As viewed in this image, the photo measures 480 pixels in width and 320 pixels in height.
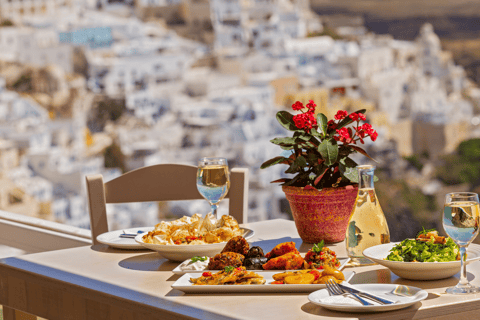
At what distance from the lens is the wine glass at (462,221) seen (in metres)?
0.66

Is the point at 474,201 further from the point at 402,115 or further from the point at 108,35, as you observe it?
the point at 108,35

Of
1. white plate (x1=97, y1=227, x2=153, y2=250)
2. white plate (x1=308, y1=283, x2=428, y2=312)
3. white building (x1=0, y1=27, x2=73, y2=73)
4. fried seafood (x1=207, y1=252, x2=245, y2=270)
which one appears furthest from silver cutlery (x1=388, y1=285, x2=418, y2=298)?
white building (x1=0, y1=27, x2=73, y2=73)

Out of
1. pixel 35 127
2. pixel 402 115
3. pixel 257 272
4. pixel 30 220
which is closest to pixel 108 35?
pixel 35 127

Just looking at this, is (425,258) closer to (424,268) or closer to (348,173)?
(424,268)

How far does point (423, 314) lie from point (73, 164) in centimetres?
1916

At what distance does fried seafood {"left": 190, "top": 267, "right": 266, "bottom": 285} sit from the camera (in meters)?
0.73

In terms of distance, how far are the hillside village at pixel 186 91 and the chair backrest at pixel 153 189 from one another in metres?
14.5

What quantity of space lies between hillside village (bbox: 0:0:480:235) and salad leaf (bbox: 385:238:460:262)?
15.1 m

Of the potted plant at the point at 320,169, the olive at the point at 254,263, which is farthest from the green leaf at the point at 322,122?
the olive at the point at 254,263

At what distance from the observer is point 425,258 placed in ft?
2.38

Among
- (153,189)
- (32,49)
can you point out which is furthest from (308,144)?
(32,49)

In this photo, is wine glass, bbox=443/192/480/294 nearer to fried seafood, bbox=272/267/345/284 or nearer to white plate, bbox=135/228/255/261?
fried seafood, bbox=272/267/345/284

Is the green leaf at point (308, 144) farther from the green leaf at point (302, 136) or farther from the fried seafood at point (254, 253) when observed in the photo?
the fried seafood at point (254, 253)

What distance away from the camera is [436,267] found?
0.71 meters
